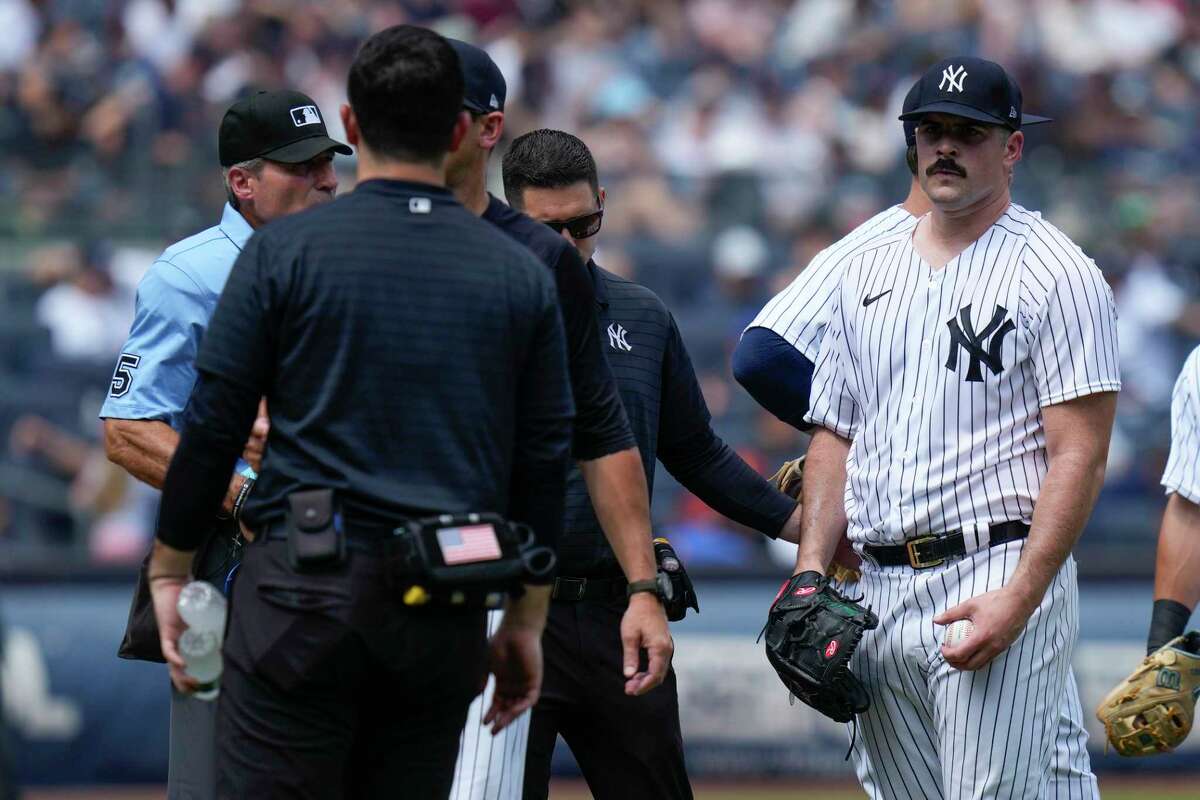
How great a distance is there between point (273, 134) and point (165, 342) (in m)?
0.62

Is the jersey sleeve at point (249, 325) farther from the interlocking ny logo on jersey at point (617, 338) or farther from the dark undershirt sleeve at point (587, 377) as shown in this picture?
the interlocking ny logo on jersey at point (617, 338)

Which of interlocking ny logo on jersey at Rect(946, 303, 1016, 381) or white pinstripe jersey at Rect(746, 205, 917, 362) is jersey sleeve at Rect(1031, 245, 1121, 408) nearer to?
interlocking ny logo on jersey at Rect(946, 303, 1016, 381)

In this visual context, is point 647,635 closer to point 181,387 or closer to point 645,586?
point 645,586

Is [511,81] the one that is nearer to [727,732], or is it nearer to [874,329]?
[727,732]

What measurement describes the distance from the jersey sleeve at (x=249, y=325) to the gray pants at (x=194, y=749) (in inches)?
55.6

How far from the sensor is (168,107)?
11734 mm

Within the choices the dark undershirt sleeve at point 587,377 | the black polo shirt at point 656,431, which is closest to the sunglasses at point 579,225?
the black polo shirt at point 656,431

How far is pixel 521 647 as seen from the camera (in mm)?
3350

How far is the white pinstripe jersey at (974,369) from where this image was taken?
13.1ft

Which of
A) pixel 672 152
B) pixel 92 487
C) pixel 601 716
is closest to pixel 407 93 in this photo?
pixel 601 716

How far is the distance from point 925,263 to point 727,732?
15.7ft

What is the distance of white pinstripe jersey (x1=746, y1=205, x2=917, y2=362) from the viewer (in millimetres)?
4562

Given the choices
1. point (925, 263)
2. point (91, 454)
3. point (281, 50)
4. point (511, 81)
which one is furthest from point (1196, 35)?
point (925, 263)

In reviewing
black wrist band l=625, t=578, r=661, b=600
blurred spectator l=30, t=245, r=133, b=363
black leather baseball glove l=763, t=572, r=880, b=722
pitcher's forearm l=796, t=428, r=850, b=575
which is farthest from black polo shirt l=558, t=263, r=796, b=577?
blurred spectator l=30, t=245, r=133, b=363
